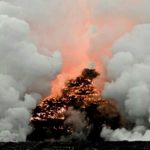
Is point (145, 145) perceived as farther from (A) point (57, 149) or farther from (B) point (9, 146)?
(B) point (9, 146)

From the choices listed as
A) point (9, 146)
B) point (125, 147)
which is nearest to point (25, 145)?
point (9, 146)

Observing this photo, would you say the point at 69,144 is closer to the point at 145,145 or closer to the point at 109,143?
the point at 109,143

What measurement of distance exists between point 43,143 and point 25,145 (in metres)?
4.58

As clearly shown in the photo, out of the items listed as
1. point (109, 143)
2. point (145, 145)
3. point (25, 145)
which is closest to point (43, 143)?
point (25, 145)

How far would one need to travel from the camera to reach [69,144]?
5133 inches

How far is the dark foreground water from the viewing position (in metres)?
126

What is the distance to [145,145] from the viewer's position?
12650 cm

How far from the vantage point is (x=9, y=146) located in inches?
5295

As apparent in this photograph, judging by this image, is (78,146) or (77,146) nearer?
(78,146)

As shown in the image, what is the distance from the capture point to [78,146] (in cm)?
12812

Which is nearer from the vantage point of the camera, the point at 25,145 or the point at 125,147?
the point at 125,147

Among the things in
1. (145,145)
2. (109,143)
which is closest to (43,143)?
(109,143)

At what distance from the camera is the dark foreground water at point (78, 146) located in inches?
4958

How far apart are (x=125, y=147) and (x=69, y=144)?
13.6 meters
